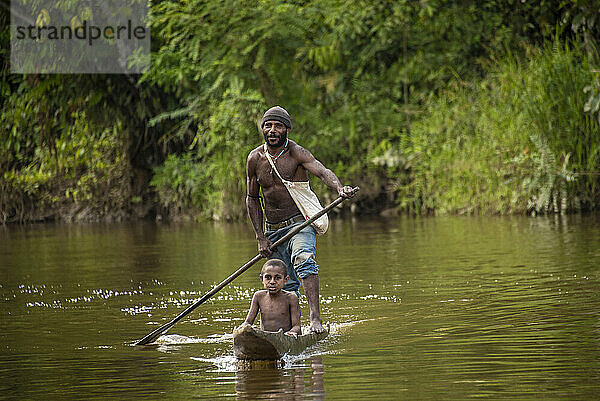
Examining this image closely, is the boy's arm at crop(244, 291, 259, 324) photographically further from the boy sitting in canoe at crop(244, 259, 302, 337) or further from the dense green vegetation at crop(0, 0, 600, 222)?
the dense green vegetation at crop(0, 0, 600, 222)

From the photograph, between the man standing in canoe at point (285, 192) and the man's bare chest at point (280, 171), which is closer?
the man standing in canoe at point (285, 192)

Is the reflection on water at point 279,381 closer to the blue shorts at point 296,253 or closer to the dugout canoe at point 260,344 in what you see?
the dugout canoe at point 260,344

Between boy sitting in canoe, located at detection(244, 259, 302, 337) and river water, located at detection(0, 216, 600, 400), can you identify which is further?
boy sitting in canoe, located at detection(244, 259, 302, 337)

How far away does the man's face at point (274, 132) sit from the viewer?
29.6 feet

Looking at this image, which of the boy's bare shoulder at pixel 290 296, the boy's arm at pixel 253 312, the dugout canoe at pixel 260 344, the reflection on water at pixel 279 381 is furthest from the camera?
the boy's bare shoulder at pixel 290 296

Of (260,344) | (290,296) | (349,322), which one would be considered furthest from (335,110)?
(260,344)

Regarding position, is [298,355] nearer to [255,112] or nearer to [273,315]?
[273,315]

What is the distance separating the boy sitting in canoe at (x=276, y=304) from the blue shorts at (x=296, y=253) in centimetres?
51

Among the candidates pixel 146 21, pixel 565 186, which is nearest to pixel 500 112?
pixel 565 186

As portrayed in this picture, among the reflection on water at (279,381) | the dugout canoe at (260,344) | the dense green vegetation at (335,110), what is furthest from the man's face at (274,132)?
the dense green vegetation at (335,110)

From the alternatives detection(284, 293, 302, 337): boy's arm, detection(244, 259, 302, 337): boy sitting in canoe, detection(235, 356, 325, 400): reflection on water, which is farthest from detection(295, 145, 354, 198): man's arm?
detection(235, 356, 325, 400): reflection on water

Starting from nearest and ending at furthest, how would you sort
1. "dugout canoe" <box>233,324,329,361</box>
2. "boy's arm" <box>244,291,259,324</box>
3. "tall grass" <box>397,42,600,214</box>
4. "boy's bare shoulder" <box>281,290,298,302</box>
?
"dugout canoe" <box>233,324,329,361</box> < "boy's arm" <box>244,291,259,324</box> < "boy's bare shoulder" <box>281,290,298,302</box> < "tall grass" <box>397,42,600,214</box>

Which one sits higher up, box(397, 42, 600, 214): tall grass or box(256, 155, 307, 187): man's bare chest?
box(397, 42, 600, 214): tall grass

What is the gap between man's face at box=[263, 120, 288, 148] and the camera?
9.02m
